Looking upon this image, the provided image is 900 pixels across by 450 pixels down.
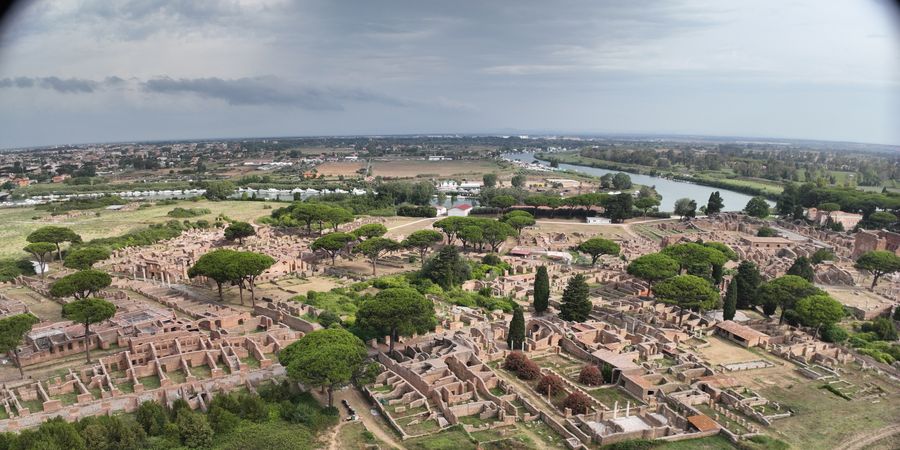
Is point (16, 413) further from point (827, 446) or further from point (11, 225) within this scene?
point (11, 225)

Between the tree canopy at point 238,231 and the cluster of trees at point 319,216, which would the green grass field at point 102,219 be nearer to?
the cluster of trees at point 319,216

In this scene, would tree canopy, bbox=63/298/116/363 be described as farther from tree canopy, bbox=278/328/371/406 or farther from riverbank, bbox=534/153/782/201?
riverbank, bbox=534/153/782/201

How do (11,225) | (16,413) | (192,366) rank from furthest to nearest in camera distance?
(11,225) → (192,366) → (16,413)

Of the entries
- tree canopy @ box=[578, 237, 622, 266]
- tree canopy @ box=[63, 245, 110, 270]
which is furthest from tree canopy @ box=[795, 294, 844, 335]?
tree canopy @ box=[63, 245, 110, 270]

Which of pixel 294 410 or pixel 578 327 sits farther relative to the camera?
pixel 578 327

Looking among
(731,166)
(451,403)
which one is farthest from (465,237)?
(731,166)

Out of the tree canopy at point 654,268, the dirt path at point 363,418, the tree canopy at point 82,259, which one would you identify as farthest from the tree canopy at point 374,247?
the dirt path at point 363,418
